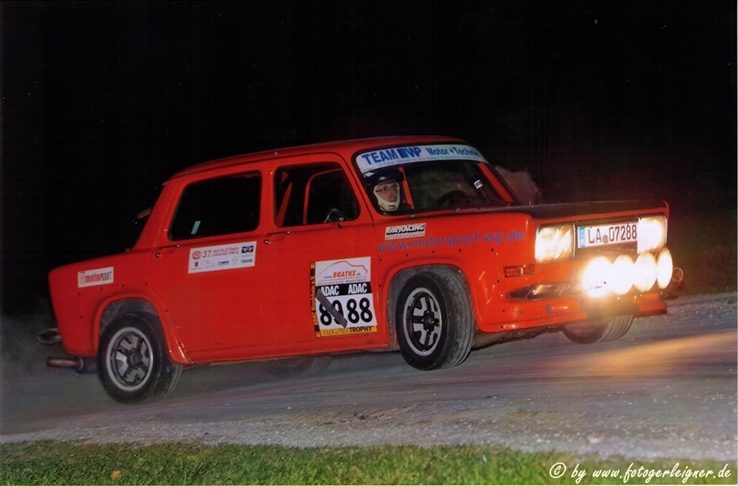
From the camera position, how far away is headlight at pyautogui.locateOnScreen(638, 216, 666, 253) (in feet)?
26.9

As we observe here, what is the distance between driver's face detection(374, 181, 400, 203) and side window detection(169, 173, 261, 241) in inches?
41.1

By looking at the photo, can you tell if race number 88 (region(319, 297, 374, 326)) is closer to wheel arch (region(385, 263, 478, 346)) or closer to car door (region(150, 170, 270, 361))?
wheel arch (region(385, 263, 478, 346))

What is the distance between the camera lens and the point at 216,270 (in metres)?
8.83

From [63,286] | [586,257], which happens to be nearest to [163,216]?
[63,286]

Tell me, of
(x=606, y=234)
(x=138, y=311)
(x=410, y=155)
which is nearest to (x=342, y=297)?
(x=410, y=155)

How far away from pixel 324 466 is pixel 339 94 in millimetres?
12487

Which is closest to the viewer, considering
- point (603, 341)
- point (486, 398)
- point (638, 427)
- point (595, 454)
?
point (595, 454)

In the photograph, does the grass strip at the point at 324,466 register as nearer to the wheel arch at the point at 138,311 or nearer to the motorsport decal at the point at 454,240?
the wheel arch at the point at 138,311

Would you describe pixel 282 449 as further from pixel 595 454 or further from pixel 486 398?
pixel 595 454

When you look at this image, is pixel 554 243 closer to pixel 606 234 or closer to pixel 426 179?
pixel 606 234

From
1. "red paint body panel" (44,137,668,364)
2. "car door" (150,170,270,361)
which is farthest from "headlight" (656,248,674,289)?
"car door" (150,170,270,361)

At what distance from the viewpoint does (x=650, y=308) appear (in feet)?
26.7

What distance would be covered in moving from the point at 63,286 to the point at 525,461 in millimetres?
5587

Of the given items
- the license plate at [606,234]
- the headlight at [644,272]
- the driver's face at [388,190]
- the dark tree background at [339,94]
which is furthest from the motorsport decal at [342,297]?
the dark tree background at [339,94]
